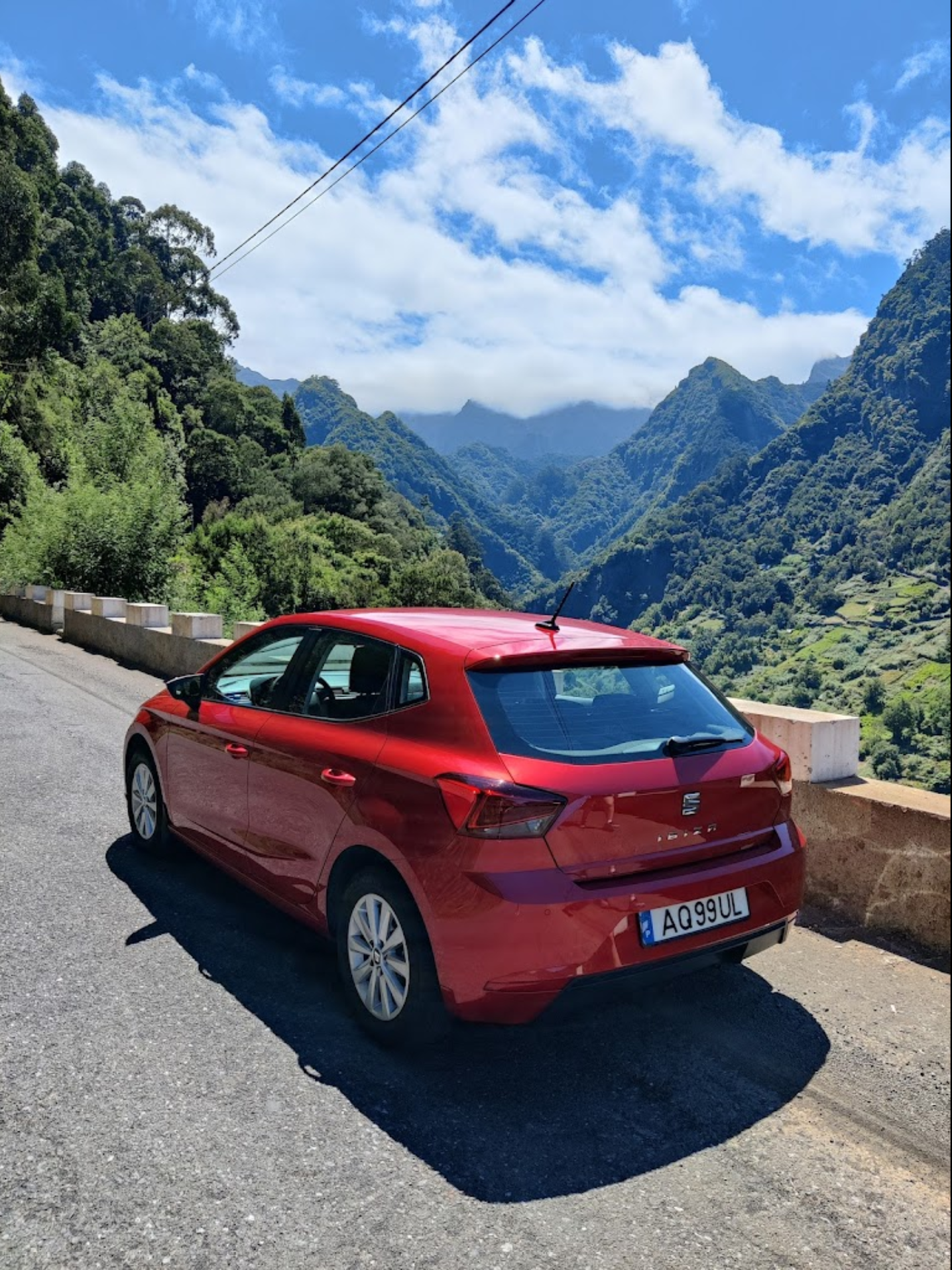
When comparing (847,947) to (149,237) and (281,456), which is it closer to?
(281,456)

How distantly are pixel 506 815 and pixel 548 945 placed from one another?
0.40 meters

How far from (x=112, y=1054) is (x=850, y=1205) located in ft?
7.50

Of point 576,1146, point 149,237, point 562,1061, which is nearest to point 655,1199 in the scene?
point 576,1146

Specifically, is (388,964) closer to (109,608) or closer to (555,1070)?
(555,1070)

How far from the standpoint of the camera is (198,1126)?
8.49 feet

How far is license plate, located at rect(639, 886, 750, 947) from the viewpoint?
2.77 meters

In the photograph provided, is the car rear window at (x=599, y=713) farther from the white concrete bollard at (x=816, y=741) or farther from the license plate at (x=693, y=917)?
the white concrete bollard at (x=816, y=741)

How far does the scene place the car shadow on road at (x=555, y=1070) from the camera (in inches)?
98.7

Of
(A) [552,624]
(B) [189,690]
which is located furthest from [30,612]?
(A) [552,624]

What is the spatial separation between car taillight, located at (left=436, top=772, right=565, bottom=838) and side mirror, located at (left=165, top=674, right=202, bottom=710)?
2.26 meters

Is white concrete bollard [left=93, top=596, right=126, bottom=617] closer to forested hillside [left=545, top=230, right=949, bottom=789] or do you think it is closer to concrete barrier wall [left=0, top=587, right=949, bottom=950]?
concrete barrier wall [left=0, top=587, right=949, bottom=950]

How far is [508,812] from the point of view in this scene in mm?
2682

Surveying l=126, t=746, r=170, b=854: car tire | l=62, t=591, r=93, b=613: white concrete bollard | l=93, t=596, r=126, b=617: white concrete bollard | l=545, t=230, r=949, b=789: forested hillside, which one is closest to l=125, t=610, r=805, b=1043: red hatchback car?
l=126, t=746, r=170, b=854: car tire

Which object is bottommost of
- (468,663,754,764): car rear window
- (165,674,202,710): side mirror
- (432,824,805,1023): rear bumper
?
(432,824,805,1023): rear bumper
